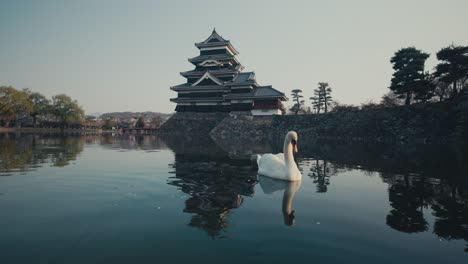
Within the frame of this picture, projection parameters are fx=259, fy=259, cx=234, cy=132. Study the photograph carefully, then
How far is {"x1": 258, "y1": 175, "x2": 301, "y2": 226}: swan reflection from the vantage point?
533 centimetres

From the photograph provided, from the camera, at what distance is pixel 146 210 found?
5590mm

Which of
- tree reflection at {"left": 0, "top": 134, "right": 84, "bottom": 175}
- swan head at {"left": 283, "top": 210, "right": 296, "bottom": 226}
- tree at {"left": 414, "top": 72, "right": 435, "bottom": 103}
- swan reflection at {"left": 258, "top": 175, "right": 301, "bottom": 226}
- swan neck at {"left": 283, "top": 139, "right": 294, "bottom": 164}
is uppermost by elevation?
tree at {"left": 414, "top": 72, "right": 435, "bottom": 103}

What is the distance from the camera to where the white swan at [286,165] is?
8273 millimetres

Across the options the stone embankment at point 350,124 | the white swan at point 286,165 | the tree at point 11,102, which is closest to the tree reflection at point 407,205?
the white swan at point 286,165

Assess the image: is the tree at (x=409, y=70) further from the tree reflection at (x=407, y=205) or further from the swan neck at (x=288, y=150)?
the swan neck at (x=288, y=150)

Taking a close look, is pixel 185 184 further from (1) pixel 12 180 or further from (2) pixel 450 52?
(2) pixel 450 52

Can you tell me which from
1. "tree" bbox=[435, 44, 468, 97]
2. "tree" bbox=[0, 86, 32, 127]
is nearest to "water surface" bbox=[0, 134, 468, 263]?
"tree" bbox=[435, 44, 468, 97]

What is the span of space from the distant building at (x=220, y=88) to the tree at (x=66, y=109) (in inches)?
1441

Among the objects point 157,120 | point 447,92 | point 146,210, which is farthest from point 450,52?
point 157,120

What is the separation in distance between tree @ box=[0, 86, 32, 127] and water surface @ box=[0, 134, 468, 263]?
2585 inches

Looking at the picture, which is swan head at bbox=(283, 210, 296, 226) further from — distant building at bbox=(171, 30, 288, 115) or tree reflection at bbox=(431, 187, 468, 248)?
distant building at bbox=(171, 30, 288, 115)

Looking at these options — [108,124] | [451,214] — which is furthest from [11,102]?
[451,214]

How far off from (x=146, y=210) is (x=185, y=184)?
239 centimetres

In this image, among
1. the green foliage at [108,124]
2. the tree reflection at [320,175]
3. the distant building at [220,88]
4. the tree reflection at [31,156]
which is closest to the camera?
the tree reflection at [320,175]
